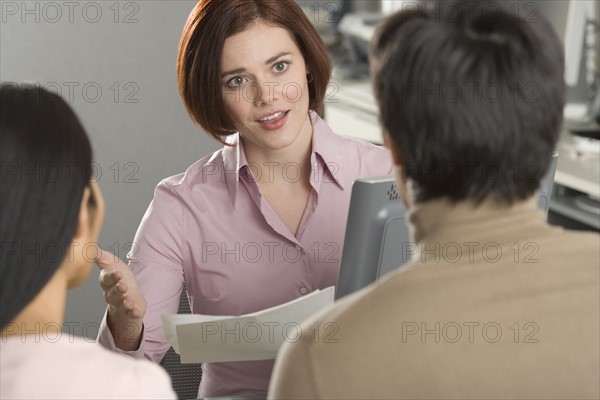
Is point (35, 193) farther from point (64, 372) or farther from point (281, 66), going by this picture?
point (281, 66)

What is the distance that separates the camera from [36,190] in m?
1.03

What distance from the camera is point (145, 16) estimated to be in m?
2.75

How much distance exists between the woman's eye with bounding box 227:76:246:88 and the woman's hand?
479 mm

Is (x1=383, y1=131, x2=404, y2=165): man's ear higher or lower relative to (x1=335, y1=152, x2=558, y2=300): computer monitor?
higher

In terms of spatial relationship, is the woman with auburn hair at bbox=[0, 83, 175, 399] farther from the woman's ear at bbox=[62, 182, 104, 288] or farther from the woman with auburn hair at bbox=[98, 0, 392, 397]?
the woman with auburn hair at bbox=[98, 0, 392, 397]

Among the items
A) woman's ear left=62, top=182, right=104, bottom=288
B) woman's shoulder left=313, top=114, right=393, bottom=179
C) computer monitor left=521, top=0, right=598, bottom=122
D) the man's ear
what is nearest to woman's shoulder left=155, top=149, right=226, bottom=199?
woman's shoulder left=313, top=114, right=393, bottom=179

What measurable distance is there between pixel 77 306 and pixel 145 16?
0.93 meters

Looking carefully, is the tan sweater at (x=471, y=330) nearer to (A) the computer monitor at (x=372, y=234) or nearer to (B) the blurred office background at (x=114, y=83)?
(A) the computer monitor at (x=372, y=234)

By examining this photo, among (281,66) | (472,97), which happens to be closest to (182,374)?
(281,66)

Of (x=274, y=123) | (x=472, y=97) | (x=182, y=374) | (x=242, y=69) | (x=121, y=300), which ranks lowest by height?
(x=182, y=374)

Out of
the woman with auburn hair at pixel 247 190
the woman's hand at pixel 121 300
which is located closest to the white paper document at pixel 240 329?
the woman's hand at pixel 121 300

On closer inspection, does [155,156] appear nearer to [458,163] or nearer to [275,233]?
[275,233]

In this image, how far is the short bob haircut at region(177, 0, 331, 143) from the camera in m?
1.98

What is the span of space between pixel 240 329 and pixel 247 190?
20.7 inches
